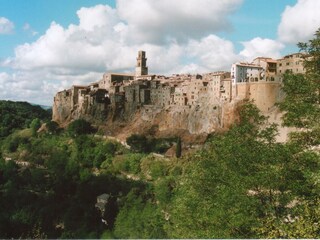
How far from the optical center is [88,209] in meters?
43.9

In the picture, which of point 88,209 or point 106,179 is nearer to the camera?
point 88,209

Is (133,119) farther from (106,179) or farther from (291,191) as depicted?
(291,191)

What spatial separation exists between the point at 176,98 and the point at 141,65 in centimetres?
2821

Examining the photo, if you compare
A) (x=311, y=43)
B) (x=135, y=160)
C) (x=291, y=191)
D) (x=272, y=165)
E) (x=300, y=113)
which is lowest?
(x=135, y=160)

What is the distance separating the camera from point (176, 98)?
68.6 metres

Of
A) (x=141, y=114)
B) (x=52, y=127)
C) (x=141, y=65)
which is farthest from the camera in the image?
(x=141, y=65)

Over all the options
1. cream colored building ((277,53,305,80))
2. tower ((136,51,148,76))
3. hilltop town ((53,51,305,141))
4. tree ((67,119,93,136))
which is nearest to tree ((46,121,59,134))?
hilltop town ((53,51,305,141))

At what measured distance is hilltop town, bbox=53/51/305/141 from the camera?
56438 millimetres

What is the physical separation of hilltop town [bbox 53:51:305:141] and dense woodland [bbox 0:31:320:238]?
476 cm

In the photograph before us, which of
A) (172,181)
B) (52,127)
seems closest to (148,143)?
(172,181)

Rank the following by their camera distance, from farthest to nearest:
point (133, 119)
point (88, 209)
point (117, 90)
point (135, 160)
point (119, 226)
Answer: point (117, 90) → point (133, 119) → point (135, 160) → point (88, 209) → point (119, 226)

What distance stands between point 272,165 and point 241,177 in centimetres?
111

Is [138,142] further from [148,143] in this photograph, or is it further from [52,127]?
[52,127]

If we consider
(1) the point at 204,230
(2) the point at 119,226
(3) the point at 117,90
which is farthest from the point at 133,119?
(1) the point at 204,230
